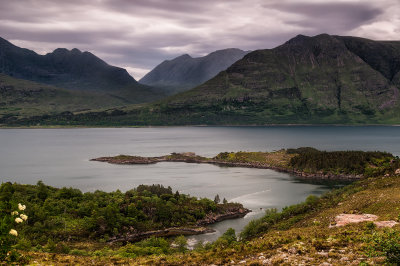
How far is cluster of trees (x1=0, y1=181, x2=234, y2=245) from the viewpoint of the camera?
8156cm

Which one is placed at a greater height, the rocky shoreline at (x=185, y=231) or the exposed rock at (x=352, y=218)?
the exposed rock at (x=352, y=218)

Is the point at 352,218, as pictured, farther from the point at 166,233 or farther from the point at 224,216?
the point at 224,216

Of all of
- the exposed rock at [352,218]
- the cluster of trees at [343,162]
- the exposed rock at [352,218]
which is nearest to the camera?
the exposed rock at [352,218]

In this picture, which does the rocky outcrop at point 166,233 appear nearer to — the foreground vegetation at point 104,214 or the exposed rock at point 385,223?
the foreground vegetation at point 104,214

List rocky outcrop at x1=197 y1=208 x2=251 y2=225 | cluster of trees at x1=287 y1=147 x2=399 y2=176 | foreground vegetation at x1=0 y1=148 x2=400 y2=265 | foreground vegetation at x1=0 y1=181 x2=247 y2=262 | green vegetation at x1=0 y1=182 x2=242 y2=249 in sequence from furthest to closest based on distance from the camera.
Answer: cluster of trees at x1=287 y1=147 x2=399 y2=176, rocky outcrop at x1=197 y1=208 x2=251 y2=225, green vegetation at x1=0 y1=182 x2=242 y2=249, foreground vegetation at x1=0 y1=181 x2=247 y2=262, foreground vegetation at x1=0 y1=148 x2=400 y2=265

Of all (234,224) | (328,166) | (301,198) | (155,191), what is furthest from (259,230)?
(328,166)

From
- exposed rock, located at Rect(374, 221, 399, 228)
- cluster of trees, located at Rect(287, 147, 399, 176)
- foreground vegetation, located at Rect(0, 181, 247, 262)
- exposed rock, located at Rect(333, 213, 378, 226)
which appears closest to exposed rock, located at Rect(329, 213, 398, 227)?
exposed rock, located at Rect(333, 213, 378, 226)

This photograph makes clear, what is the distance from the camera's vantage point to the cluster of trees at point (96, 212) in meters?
81.6

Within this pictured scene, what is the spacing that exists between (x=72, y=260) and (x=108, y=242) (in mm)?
47623

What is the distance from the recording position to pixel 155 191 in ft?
385

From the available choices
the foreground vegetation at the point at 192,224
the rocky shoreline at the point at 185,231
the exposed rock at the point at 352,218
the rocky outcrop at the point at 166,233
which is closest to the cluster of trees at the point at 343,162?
the foreground vegetation at the point at 192,224

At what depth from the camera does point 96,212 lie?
89000 mm

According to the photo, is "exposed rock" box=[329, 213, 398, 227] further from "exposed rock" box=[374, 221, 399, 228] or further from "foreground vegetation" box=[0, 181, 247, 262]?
"foreground vegetation" box=[0, 181, 247, 262]

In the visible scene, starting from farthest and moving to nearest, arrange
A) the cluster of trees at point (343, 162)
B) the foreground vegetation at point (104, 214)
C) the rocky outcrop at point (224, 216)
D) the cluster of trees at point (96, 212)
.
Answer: the cluster of trees at point (343, 162) → the rocky outcrop at point (224, 216) → the cluster of trees at point (96, 212) → the foreground vegetation at point (104, 214)
